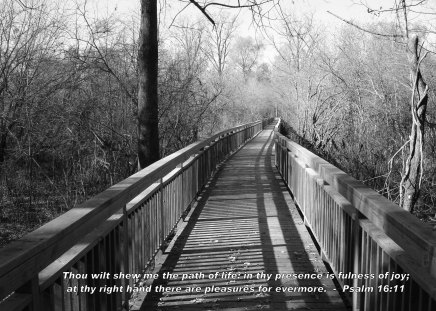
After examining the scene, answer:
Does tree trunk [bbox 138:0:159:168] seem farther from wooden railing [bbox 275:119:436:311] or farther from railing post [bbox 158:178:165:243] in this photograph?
wooden railing [bbox 275:119:436:311]

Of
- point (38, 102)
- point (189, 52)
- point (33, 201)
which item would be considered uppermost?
point (189, 52)

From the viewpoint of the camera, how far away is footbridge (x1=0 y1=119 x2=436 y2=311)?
218 cm

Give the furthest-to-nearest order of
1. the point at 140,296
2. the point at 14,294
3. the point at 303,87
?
the point at 303,87
the point at 140,296
the point at 14,294

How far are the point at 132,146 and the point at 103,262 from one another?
10.5 metres

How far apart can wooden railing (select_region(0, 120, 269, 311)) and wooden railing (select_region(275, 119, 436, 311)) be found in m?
1.63

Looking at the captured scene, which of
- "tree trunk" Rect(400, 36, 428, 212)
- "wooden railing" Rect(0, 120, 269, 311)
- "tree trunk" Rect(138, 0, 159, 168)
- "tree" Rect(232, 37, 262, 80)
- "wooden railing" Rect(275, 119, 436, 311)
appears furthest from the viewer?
"tree" Rect(232, 37, 262, 80)

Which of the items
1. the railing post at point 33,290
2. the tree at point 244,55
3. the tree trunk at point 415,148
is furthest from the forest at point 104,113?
the tree at point 244,55

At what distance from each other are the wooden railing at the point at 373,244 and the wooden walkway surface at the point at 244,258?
0.35 meters

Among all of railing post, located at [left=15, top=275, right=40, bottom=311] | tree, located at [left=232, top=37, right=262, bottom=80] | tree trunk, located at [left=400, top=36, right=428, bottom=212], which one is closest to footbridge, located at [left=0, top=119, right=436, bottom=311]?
railing post, located at [left=15, top=275, right=40, bottom=311]

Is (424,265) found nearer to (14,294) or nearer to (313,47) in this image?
(14,294)

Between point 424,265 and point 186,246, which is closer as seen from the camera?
point 424,265

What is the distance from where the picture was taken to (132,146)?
43.7 feet

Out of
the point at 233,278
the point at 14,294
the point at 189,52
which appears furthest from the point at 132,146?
the point at 14,294

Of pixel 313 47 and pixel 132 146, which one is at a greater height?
pixel 313 47
